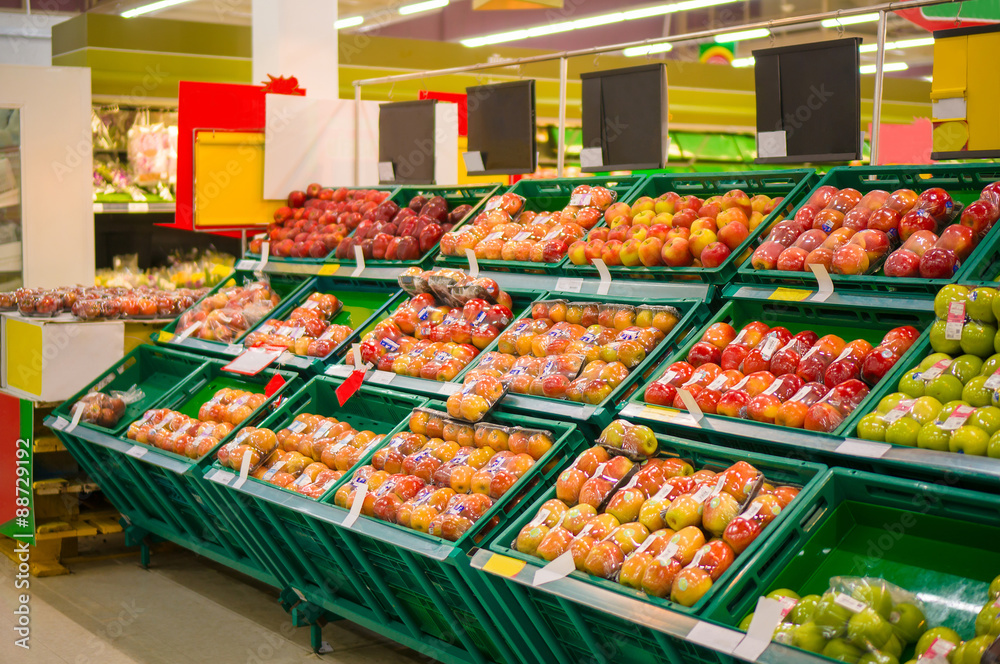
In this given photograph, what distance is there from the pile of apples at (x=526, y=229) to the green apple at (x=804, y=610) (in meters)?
1.93

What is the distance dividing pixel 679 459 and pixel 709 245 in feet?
2.81

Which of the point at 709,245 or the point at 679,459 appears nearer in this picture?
the point at 679,459

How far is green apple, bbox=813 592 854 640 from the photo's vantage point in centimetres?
204

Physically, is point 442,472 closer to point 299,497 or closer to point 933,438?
point 299,497

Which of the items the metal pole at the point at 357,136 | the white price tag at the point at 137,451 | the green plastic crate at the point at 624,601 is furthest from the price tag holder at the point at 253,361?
the metal pole at the point at 357,136

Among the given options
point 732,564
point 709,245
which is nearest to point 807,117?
point 709,245

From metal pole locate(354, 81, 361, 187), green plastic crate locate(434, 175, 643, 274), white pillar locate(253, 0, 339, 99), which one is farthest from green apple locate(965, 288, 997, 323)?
white pillar locate(253, 0, 339, 99)

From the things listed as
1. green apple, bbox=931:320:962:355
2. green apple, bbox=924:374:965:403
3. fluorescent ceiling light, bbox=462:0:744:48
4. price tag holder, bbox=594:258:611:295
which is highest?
fluorescent ceiling light, bbox=462:0:744:48

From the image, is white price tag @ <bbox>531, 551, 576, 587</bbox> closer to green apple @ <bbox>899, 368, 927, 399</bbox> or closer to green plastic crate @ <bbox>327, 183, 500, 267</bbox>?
green apple @ <bbox>899, 368, 927, 399</bbox>

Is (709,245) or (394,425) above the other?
(709,245)

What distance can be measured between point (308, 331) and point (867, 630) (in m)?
3.02

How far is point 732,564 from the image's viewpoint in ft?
7.54

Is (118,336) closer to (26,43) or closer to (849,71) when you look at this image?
(849,71)

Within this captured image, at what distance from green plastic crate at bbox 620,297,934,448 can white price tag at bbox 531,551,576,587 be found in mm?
544
